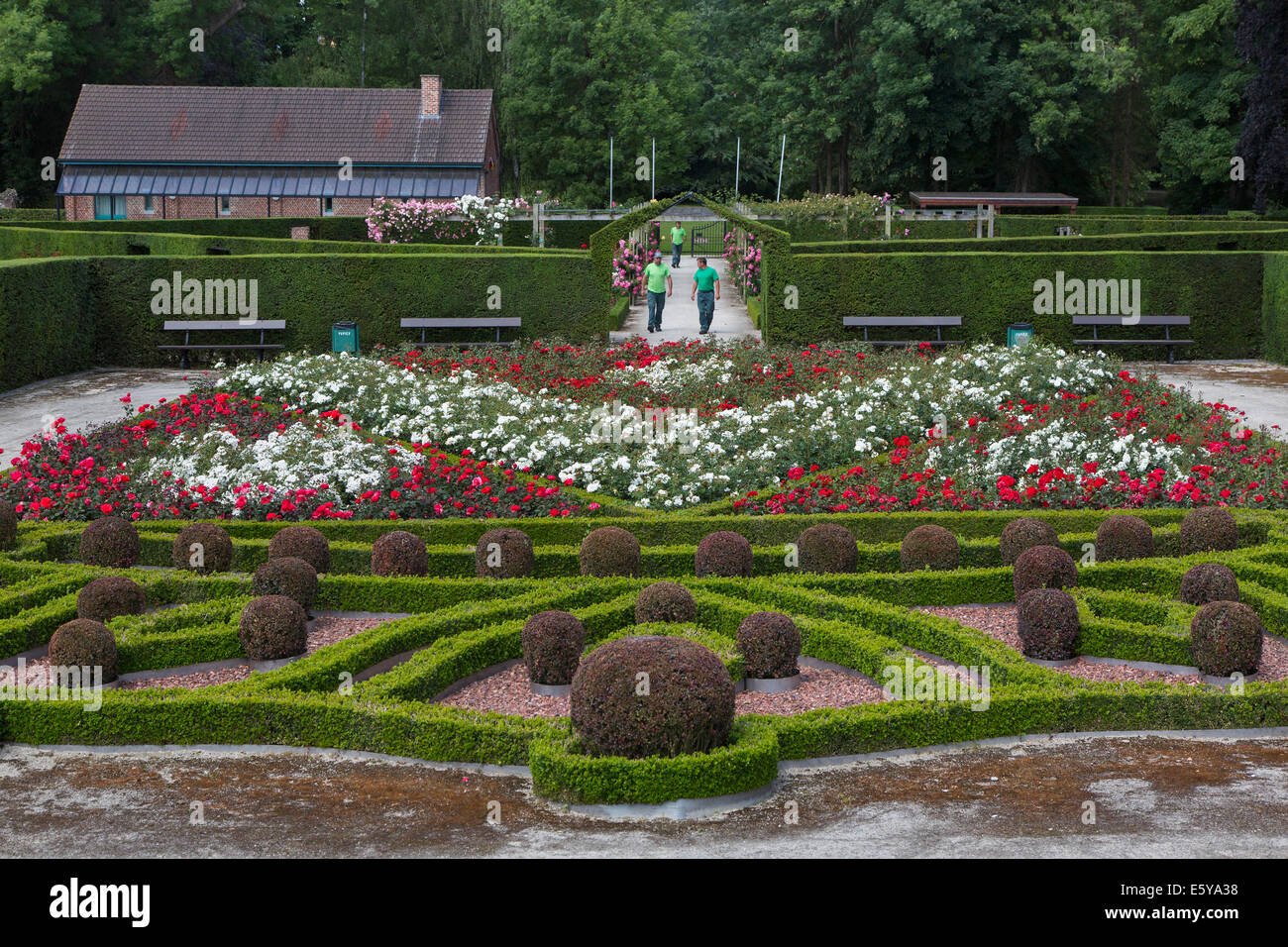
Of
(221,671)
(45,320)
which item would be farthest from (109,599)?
(45,320)

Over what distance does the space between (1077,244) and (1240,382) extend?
18.5 feet

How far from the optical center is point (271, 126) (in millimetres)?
48000

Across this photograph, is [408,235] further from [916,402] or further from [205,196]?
[916,402]

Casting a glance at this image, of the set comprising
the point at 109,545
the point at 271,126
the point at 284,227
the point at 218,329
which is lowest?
the point at 109,545

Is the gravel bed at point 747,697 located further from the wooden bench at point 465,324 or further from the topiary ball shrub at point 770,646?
the wooden bench at point 465,324

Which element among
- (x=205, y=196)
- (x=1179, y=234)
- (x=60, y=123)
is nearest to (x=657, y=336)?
(x=1179, y=234)

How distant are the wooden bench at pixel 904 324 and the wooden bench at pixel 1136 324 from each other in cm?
204

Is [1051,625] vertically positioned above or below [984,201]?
below

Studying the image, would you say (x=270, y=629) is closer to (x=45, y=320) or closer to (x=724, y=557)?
(x=724, y=557)

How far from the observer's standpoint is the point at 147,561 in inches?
442

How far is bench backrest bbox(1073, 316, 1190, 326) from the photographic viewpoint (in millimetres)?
21391

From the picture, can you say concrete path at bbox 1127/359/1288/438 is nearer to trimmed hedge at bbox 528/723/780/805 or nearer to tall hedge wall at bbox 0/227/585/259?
trimmed hedge at bbox 528/723/780/805

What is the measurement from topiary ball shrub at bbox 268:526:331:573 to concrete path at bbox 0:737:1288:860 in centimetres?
300

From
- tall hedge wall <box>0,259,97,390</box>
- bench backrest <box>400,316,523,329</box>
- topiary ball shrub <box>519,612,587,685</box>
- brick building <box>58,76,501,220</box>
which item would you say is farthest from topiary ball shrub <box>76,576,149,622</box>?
brick building <box>58,76,501,220</box>
